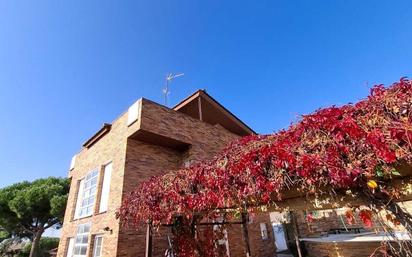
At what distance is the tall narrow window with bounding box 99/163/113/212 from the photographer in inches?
447

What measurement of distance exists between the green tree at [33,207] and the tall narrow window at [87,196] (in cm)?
1031

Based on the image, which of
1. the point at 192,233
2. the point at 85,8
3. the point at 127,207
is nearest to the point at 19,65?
the point at 85,8

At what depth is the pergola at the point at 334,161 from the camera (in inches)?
94.8

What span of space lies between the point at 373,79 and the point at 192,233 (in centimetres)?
554

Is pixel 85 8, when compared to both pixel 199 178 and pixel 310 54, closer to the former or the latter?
pixel 199 178

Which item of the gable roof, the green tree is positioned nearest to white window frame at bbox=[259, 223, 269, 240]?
the gable roof

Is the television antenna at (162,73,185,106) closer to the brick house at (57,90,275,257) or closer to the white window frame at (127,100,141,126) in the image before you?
the brick house at (57,90,275,257)

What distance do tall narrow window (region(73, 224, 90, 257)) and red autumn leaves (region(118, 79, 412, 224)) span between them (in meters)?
10.1

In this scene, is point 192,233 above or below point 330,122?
below

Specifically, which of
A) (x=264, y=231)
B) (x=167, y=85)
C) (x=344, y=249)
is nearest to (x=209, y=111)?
(x=167, y=85)

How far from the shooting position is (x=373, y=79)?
2.96 metres

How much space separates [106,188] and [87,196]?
91.4 inches

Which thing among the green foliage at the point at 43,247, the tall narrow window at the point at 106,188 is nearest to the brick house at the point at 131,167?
the tall narrow window at the point at 106,188

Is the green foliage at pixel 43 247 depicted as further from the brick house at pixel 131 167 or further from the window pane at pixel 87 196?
the window pane at pixel 87 196
